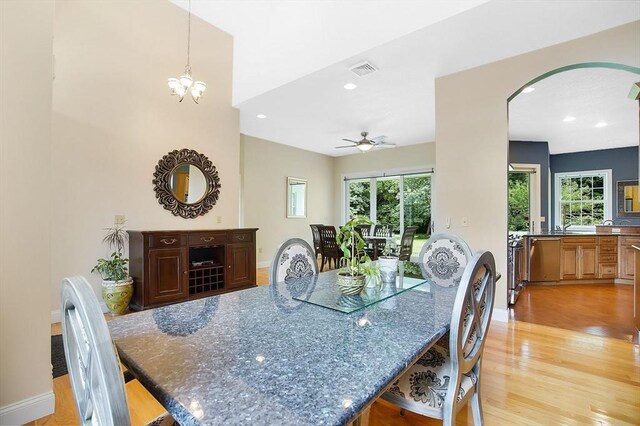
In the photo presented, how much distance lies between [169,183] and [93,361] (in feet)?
12.4

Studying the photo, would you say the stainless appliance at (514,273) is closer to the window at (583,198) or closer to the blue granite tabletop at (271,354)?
the blue granite tabletop at (271,354)

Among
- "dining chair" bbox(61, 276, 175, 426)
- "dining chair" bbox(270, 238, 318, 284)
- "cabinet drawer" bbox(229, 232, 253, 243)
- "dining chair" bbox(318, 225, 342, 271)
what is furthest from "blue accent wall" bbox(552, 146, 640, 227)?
"dining chair" bbox(61, 276, 175, 426)

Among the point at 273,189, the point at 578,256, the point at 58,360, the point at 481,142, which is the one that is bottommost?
the point at 58,360

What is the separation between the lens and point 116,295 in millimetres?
3215

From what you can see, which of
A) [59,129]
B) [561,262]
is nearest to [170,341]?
[59,129]

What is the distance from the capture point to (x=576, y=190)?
277 inches

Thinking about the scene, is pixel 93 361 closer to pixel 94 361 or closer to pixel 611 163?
pixel 94 361

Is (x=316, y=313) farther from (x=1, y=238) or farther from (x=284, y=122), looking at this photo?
(x=284, y=122)

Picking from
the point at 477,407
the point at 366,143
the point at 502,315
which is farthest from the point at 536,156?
the point at 477,407

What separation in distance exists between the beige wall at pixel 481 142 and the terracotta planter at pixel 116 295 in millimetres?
3666

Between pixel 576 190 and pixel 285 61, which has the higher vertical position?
pixel 285 61

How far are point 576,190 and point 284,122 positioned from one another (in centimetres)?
687

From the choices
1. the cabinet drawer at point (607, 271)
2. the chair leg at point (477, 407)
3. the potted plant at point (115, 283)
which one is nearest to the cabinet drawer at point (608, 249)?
the cabinet drawer at point (607, 271)

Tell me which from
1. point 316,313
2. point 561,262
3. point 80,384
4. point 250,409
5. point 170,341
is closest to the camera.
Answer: point 250,409
